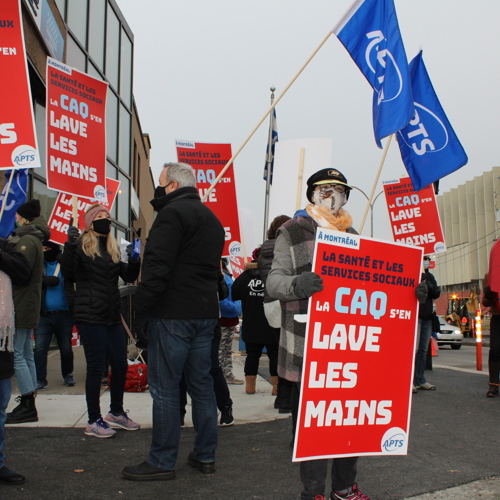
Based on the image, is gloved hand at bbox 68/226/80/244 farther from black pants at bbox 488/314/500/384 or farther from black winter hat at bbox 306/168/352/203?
→ black pants at bbox 488/314/500/384

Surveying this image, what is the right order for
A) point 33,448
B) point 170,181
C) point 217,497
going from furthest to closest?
point 33,448
point 170,181
point 217,497

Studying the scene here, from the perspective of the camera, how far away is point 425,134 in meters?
6.30

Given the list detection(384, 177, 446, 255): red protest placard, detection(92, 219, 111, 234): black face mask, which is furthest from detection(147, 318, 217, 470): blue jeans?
detection(384, 177, 446, 255): red protest placard

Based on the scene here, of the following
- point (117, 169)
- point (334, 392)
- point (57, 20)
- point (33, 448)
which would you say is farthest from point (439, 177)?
point (117, 169)

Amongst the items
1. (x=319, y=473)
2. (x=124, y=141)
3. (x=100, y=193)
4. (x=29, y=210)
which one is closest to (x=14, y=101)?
(x=29, y=210)

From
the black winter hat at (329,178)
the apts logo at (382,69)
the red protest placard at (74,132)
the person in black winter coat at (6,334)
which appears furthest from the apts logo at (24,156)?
the apts logo at (382,69)

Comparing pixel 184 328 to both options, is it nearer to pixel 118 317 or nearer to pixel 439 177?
pixel 118 317

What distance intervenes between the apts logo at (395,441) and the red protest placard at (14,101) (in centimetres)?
333

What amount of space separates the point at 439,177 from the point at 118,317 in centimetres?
339

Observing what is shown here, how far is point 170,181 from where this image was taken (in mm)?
4125

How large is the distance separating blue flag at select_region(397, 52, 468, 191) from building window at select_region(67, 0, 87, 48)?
31.8 ft

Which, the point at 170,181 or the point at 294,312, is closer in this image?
the point at 294,312

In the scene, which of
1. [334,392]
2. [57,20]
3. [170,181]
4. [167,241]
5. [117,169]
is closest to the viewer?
[334,392]

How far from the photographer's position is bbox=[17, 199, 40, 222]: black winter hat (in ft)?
17.3
